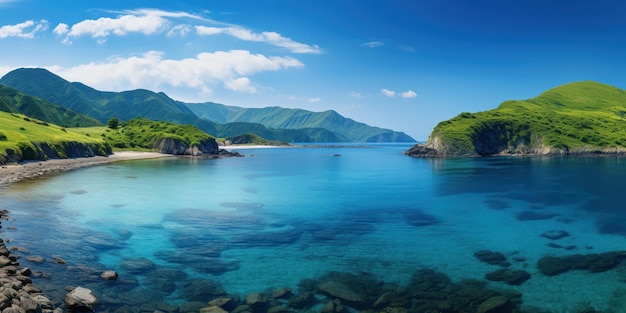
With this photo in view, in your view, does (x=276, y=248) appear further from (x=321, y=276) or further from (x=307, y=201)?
(x=307, y=201)

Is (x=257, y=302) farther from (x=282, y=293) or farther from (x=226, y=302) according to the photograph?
(x=282, y=293)

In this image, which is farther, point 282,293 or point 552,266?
point 552,266

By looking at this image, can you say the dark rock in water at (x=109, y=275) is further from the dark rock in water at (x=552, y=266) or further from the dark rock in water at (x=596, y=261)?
the dark rock in water at (x=596, y=261)

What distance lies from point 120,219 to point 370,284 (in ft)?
116

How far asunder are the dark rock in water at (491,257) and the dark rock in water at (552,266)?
260cm

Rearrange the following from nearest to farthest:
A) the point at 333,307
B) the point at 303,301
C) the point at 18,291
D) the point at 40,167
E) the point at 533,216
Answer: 1. the point at 18,291
2. the point at 333,307
3. the point at 303,301
4. the point at 533,216
5. the point at 40,167

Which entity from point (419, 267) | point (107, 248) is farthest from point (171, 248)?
point (419, 267)

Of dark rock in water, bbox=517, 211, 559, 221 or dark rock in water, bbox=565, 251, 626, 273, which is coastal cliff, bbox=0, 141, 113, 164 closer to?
dark rock in water, bbox=517, 211, 559, 221

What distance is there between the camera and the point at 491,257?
34.5m

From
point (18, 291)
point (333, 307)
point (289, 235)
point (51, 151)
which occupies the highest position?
point (51, 151)

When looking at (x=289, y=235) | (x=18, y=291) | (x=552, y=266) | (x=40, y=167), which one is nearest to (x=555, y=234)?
(x=552, y=266)

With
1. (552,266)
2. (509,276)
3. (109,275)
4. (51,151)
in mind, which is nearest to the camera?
(109,275)

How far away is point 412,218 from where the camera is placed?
5297 cm

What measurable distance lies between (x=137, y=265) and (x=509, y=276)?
28503mm
